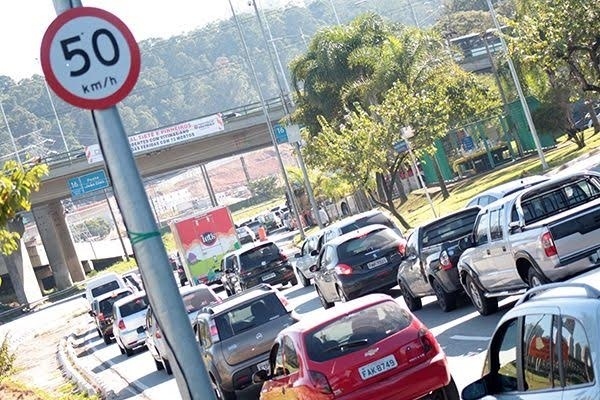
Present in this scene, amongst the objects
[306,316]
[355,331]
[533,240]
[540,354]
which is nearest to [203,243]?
[306,316]

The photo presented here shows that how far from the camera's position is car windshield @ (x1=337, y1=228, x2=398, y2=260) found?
24719mm

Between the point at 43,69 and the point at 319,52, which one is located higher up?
the point at 319,52

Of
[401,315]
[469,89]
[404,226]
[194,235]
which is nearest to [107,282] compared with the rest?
[194,235]

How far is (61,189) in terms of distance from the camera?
78.6 meters

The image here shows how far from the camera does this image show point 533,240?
613 inches

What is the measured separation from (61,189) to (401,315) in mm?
68347

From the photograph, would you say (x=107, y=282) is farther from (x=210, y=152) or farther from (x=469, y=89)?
(x=210, y=152)

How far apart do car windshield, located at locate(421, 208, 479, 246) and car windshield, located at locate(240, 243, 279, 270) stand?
687 inches

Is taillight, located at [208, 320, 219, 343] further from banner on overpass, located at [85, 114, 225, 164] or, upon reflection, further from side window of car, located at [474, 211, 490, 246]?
banner on overpass, located at [85, 114, 225, 164]

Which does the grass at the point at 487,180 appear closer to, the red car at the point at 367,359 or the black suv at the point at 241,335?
the black suv at the point at 241,335

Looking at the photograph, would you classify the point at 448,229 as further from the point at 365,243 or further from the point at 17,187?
→ the point at 17,187

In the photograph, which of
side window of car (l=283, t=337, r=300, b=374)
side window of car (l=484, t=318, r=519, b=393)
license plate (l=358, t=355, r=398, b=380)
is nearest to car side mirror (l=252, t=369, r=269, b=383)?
side window of car (l=283, t=337, r=300, b=374)

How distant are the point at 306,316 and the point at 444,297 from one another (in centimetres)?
405

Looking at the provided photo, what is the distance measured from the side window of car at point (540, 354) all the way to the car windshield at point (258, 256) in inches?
1234
